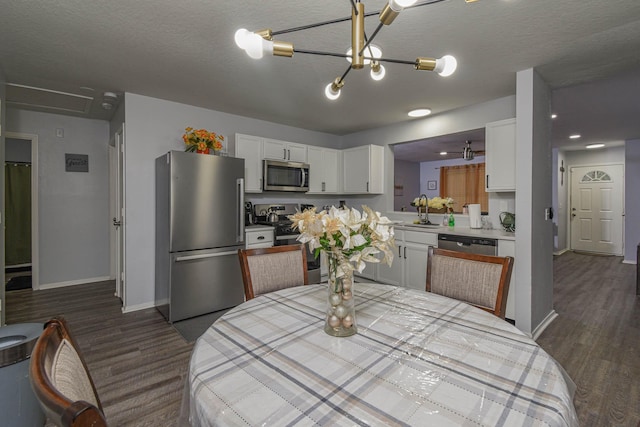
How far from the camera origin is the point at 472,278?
160cm

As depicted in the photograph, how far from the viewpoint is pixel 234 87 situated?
3.01 meters

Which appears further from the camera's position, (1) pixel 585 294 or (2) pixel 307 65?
(1) pixel 585 294

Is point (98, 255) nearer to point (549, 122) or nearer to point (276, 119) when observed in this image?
point (276, 119)

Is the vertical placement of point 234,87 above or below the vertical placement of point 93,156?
above

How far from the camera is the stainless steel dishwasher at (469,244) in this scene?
9.42 feet

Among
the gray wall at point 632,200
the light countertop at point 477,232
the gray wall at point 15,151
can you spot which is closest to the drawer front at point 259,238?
the light countertop at point 477,232

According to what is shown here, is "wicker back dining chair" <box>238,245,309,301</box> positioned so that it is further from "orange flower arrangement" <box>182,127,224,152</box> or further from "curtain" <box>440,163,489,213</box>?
"curtain" <box>440,163,489,213</box>

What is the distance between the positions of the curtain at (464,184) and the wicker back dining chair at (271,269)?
6.59 m

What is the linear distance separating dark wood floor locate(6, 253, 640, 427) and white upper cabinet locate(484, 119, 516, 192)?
1.48m

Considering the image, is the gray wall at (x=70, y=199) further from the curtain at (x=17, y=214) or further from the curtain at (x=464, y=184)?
the curtain at (x=464, y=184)

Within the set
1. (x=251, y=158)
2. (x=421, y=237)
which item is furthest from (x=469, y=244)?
(x=251, y=158)

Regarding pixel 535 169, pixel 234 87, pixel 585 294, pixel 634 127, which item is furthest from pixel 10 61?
pixel 634 127

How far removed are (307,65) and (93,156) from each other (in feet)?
12.3

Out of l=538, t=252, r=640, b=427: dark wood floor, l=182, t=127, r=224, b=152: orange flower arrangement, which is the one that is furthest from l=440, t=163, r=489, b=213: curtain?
l=182, t=127, r=224, b=152: orange flower arrangement
